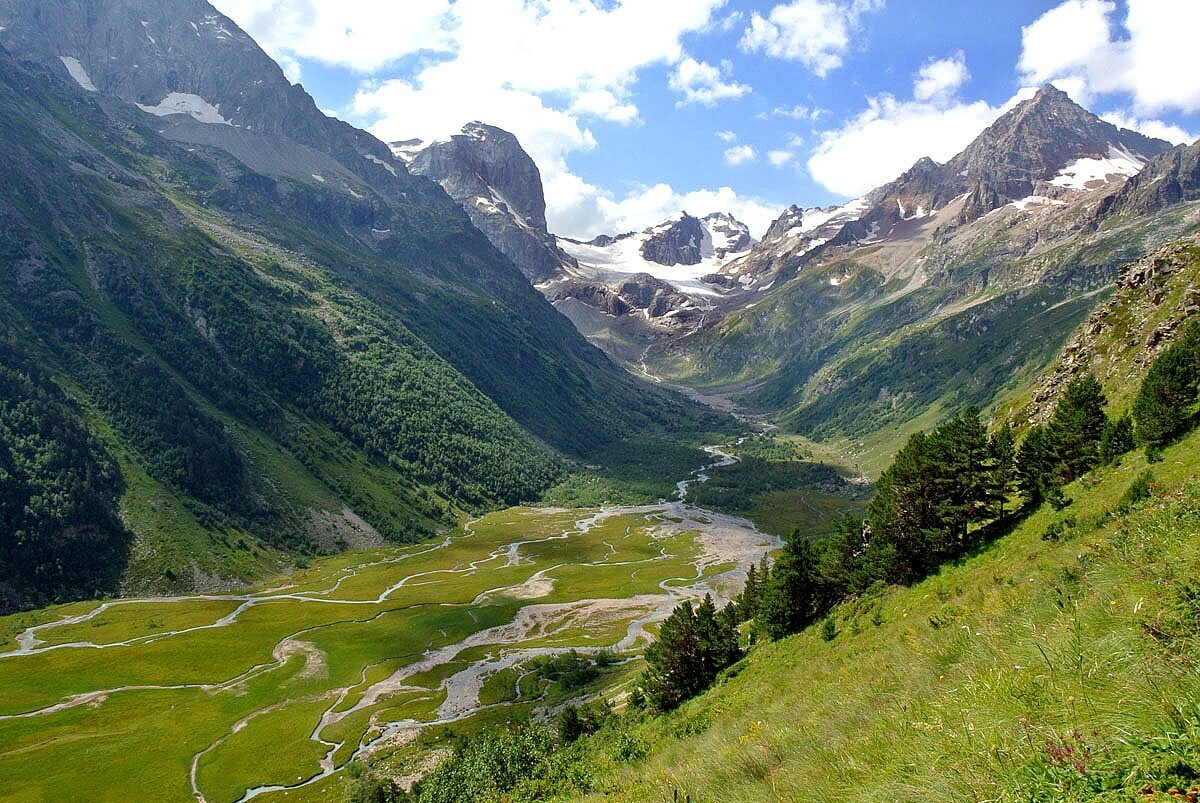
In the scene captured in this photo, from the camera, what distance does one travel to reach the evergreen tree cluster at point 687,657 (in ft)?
151

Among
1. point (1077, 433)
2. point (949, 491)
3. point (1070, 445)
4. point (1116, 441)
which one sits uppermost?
point (1077, 433)

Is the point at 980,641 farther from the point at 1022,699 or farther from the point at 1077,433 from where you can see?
the point at 1077,433

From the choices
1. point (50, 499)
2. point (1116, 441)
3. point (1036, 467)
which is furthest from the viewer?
point (50, 499)

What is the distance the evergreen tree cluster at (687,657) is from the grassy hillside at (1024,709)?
23.5m

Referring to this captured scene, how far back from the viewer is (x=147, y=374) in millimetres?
161625

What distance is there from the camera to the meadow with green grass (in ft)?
211

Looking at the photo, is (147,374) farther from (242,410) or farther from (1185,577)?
(1185,577)

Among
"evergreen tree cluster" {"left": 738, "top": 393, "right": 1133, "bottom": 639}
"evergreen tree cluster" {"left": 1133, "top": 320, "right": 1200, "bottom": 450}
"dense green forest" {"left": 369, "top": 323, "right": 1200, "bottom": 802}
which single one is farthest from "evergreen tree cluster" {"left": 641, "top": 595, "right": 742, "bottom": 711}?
"evergreen tree cluster" {"left": 1133, "top": 320, "right": 1200, "bottom": 450}

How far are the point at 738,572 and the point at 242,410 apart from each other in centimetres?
14634

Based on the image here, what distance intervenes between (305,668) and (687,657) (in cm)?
6917

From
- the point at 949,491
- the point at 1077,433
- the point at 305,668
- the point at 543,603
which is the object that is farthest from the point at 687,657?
the point at 543,603

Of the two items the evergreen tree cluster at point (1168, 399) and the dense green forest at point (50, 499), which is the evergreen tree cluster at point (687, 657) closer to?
the evergreen tree cluster at point (1168, 399)

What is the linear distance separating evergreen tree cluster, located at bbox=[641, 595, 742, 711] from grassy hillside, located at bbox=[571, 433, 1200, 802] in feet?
77.3

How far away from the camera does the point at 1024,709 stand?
8.38 metres
